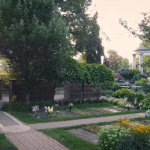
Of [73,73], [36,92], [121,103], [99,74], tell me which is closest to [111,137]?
[73,73]

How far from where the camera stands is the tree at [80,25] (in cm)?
2480

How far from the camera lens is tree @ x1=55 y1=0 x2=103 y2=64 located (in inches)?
976

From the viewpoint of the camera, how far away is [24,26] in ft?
47.9

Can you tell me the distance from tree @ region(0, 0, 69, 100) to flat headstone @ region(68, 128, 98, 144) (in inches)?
252

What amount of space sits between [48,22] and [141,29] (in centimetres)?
651

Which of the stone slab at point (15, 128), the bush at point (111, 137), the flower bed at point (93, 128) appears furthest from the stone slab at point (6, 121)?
the bush at point (111, 137)

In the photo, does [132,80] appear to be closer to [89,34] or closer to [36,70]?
[89,34]

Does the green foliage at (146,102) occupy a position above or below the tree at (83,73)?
below

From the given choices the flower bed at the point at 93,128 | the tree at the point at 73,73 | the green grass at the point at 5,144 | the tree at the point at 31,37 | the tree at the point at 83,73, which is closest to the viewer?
the green grass at the point at 5,144

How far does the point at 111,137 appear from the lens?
680cm

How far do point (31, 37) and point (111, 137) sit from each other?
9.38 meters

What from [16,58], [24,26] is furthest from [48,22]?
[16,58]

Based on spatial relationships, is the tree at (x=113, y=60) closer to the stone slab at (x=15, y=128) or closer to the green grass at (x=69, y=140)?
the stone slab at (x=15, y=128)

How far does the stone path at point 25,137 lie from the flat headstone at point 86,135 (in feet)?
4.55
